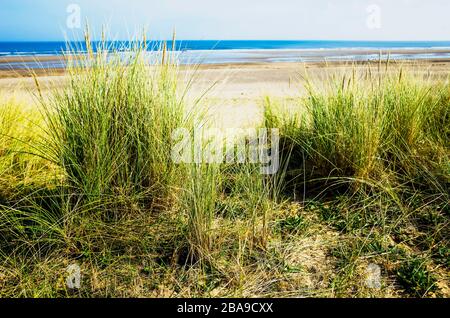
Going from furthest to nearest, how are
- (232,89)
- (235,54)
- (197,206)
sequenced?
(235,54) → (232,89) → (197,206)

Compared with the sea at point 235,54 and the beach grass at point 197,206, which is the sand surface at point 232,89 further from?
the beach grass at point 197,206

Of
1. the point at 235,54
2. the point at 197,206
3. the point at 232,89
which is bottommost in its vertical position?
the point at 197,206

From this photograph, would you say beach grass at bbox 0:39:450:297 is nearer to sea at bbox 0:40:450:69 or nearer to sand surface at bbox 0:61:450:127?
sea at bbox 0:40:450:69

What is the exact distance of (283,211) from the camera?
2.35 m

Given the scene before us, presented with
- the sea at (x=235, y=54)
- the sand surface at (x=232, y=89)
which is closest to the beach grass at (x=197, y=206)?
the sea at (x=235, y=54)

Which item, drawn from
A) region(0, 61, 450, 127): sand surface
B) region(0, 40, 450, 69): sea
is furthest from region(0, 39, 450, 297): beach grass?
region(0, 61, 450, 127): sand surface

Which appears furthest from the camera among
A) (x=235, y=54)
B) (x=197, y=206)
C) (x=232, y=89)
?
(x=235, y=54)

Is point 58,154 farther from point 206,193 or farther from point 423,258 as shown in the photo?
point 423,258

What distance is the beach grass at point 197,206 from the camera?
5.81 ft

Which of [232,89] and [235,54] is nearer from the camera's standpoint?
[232,89]

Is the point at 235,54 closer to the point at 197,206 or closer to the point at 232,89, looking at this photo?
the point at 232,89

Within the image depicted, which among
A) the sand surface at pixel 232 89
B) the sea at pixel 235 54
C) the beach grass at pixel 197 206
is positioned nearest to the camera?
the beach grass at pixel 197 206

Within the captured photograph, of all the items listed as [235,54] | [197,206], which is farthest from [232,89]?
[235,54]

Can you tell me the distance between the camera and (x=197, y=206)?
184 cm
